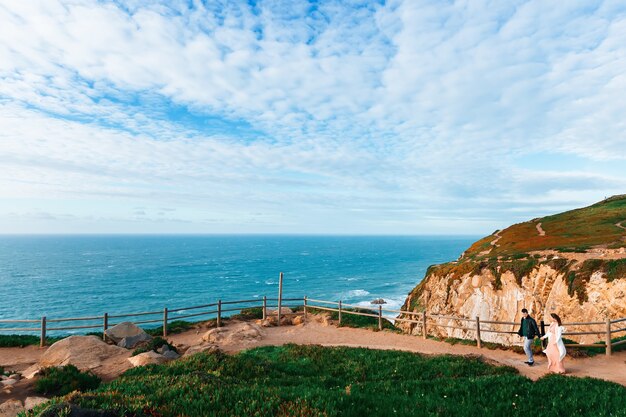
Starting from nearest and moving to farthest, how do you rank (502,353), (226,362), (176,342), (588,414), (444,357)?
1. (588,414)
2. (226,362)
3. (444,357)
4. (502,353)
5. (176,342)

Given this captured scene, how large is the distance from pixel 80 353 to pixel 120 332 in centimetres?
420

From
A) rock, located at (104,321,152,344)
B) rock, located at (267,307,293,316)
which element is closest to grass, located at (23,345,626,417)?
rock, located at (104,321,152,344)

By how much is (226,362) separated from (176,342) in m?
9.61

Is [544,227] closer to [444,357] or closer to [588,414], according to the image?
[444,357]

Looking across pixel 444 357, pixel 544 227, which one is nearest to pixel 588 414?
pixel 444 357

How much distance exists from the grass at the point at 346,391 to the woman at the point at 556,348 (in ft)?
6.28

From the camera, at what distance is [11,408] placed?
8.17m

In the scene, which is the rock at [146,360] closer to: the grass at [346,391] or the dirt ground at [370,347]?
the grass at [346,391]

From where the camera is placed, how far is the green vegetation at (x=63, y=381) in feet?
32.6

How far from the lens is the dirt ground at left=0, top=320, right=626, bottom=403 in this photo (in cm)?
1298

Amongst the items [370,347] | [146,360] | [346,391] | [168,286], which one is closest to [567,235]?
[370,347]

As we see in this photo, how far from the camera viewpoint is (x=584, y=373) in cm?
1278

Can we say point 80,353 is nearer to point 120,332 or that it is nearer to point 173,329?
point 120,332

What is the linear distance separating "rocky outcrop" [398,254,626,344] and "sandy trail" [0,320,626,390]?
10.4m
